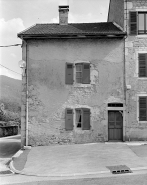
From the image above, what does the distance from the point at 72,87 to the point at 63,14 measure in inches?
189

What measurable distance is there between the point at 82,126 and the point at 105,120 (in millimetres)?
1265

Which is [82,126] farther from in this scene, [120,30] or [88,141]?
[120,30]

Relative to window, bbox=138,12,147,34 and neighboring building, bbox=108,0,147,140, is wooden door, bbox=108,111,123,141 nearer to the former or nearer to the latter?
neighboring building, bbox=108,0,147,140

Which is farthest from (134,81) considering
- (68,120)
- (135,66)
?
(68,120)

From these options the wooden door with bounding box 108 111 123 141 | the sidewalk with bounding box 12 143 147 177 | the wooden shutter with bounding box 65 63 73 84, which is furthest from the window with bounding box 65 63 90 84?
Answer: the sidewalk with bounding box 12 143 147 177

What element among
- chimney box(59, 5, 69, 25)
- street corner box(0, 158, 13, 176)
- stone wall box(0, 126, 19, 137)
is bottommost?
stone wall box(0, 126, 19, 137)

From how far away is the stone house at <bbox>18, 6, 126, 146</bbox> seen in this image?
1423 centimetres

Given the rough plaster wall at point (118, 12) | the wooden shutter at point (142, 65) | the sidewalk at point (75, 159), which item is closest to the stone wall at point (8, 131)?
the sidewalk at point (75, 159)

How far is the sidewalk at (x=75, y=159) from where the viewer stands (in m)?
8.98

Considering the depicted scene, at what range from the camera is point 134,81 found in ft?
46.9

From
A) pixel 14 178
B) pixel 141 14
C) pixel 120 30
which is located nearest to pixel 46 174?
pixel 14 178

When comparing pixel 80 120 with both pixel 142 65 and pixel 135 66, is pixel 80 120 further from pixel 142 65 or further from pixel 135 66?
pixel 142 65

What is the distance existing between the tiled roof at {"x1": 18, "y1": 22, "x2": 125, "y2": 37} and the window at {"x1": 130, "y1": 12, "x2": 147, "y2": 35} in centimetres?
67

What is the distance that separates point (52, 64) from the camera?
14531mm
